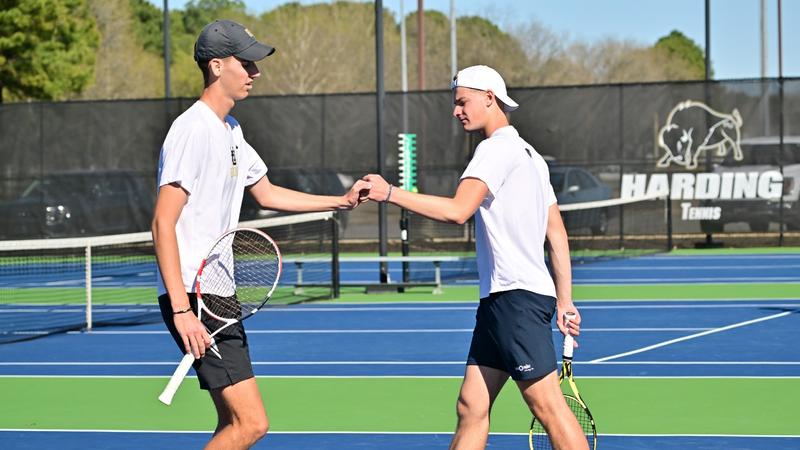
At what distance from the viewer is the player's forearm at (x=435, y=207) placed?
18.6 feet

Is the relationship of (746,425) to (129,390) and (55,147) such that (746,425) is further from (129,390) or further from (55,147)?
(55,147)

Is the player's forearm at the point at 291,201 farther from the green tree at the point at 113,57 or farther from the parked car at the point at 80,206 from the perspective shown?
the green tree at the point at 113,57

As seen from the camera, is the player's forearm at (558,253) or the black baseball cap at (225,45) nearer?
the black baseball cap at (225,45)

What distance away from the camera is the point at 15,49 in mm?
36812

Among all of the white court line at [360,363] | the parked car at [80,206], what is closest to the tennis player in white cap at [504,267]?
the white court line at [360,363]

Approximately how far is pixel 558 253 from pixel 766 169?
18.2 m

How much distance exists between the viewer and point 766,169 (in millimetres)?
23641

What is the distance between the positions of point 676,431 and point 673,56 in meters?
99.2

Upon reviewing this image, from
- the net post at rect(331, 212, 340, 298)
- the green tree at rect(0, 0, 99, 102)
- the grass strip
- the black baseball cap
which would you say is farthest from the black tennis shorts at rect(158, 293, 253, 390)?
the green tree at rect(0, 0, 99, 102)

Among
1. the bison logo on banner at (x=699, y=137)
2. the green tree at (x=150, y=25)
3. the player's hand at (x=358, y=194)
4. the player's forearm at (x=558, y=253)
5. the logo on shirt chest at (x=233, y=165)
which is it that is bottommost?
the player's forearm at (x=558, y=253)

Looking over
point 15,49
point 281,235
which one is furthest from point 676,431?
point 15,49

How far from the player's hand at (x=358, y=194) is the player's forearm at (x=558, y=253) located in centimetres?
81

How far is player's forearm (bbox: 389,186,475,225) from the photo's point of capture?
5.68m

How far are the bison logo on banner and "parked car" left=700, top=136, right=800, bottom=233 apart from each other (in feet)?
0.76
